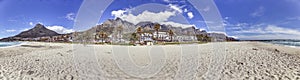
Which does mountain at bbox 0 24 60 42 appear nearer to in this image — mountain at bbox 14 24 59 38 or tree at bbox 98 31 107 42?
mountain at bbox 14 24 59 38

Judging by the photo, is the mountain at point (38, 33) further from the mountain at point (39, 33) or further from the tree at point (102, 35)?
the tree at point (102, 35)

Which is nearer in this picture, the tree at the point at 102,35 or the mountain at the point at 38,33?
the tree at the point at 102,35

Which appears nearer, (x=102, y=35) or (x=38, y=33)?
(x=102, y=35)

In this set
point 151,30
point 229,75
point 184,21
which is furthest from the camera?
point 151,30

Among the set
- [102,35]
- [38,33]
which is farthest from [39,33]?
[102,35]

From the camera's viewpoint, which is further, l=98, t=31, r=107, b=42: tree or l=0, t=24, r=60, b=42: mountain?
l=0, t=24, r=60, b=42: mountain


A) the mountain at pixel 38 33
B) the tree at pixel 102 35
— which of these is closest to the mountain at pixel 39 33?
the mountain at pixel 38 33

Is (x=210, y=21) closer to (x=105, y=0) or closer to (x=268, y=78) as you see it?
(x=268, y=78)

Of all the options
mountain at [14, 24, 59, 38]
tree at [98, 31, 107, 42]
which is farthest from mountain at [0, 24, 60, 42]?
tree at [98, 31, 107, 42]

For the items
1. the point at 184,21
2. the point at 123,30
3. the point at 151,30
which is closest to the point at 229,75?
the point at 184,21

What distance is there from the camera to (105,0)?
501 cm

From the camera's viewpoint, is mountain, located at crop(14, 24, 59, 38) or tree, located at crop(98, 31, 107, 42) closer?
tree, located at crop(98, 31, 107, 42)

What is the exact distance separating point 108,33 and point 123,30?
30.2ft

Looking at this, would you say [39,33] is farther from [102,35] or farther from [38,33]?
[102,35]
